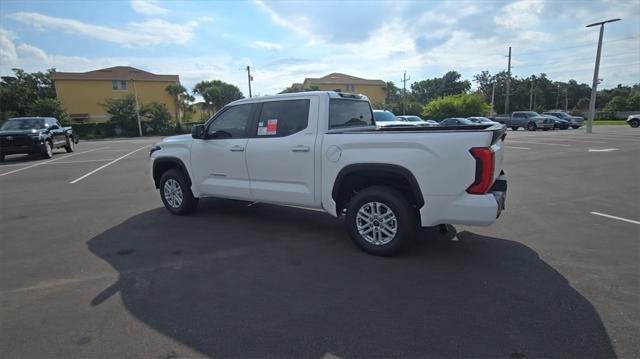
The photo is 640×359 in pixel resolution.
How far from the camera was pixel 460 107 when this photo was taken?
51094 mm

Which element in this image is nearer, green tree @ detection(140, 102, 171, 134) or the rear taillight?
the rear taillight

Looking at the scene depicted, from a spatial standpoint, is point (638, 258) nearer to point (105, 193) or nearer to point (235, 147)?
point (235, 147)

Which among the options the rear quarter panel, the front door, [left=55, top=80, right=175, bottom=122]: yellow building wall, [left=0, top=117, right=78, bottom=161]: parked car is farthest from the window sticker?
[left=55, top=80, right=175, bottom=122]: yellow building wall

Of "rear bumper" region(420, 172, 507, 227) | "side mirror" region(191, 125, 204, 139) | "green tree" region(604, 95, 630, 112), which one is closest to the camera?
"rear bumper" region(420, 172, 507, 227)

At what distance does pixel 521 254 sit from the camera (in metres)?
4.35

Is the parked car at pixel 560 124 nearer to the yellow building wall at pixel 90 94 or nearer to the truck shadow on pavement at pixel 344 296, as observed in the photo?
the truck shadow on pavement at pixel 344 296

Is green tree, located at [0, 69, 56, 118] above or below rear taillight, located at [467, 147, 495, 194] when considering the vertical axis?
above

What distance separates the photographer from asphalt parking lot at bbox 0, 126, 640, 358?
2730mm

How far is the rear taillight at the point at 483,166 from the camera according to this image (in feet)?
11.6

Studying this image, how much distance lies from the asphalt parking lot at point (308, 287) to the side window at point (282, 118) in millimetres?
1439

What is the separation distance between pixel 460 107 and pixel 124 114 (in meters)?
44.5

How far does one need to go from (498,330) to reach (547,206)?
466cm

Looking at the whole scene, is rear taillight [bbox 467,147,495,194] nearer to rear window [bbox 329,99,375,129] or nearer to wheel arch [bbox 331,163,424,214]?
wheel arch [bbox 331,163,424,214]

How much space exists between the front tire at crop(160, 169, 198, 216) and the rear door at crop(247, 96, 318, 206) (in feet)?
4.86
